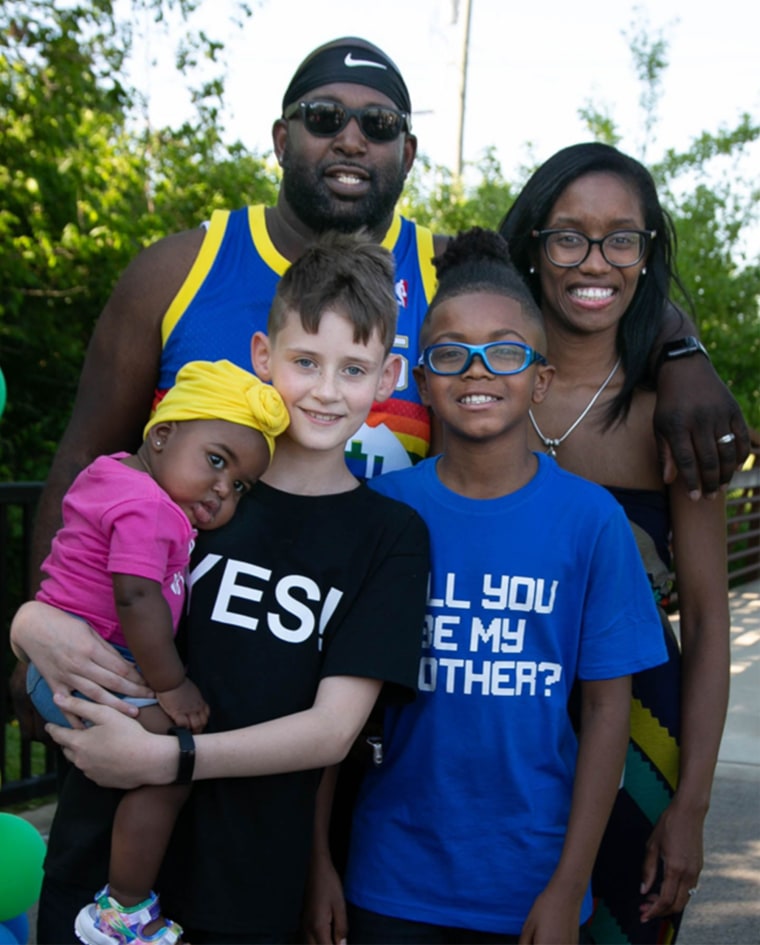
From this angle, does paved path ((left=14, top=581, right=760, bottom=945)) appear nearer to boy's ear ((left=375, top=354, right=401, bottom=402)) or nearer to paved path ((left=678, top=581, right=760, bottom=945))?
paved path ((left=678, top=581, right=760, bottom=945))

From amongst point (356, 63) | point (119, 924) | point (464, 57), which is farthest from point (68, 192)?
point (464, 57)

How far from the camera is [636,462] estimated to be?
2537 millimetres

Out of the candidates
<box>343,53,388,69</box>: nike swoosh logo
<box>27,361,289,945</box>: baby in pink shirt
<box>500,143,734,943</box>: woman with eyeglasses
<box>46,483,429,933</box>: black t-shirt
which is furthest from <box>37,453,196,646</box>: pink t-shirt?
<box>343,53,388,69</box>: nike swoosh logo

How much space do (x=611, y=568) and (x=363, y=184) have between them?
3.85ft

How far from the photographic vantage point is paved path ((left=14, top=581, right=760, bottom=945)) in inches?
152

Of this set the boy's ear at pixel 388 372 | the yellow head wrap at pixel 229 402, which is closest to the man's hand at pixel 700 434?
the boy's ear at pixel 388 372

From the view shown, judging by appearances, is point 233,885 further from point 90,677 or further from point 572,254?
point 572,254

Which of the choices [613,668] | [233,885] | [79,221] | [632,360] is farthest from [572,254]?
[79,221]

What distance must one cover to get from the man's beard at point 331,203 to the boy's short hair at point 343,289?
0.40 meters

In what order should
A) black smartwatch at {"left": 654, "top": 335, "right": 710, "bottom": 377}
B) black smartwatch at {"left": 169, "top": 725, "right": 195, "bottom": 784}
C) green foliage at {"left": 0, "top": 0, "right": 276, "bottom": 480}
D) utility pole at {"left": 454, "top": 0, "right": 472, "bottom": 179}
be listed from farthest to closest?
utility pole at {"left": 454, "top": 0, "right": 472, "bottom": 179}
green foliage at {"left": 0, "top": 0, "right": 276, "bottom": 480}
black smartwatch at {"left": 654, "top": 335, "right": 710, "bottom": 377}
black smartwatch at {"left": 169, "top": 725, "right": 195, "bottom": 784}

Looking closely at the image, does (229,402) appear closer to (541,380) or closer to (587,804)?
(541,380)

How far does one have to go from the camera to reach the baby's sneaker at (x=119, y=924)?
2002mm

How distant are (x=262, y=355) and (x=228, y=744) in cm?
80

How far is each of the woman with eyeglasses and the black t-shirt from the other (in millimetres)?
651
